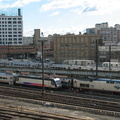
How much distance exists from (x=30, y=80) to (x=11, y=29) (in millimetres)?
78339

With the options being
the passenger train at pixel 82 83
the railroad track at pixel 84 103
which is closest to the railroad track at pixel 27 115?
the railroad track at pixel 84 103

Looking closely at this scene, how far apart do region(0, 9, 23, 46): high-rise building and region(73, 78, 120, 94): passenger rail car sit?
80.0 metres

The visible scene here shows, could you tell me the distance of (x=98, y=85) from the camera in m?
25.8

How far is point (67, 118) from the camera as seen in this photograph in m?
15.2

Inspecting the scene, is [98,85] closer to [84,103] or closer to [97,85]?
[97,85]

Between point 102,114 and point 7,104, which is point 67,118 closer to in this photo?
point 102,114

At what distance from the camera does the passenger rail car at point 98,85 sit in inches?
965

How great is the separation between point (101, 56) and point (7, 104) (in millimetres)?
45942

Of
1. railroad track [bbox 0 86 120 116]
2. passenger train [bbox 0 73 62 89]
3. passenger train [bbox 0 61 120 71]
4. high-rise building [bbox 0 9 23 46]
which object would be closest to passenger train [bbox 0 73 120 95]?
passenger train [bbox 0 73 62 89]

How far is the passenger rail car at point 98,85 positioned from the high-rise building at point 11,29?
3150 inches

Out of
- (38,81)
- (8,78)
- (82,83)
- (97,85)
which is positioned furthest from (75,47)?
(97,85)

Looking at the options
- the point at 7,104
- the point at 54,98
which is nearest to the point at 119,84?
the point at 54,98

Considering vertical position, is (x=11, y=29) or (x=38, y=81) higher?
(x=11, y=29)

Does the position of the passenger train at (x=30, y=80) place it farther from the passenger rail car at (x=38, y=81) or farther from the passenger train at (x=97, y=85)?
the passenger train at (x=97, y=85)
